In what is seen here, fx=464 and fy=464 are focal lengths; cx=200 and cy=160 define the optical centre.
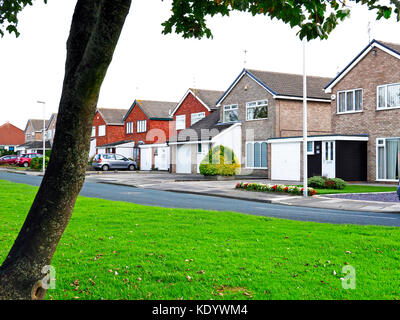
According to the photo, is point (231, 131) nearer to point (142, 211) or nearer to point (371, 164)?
point (371, 164)

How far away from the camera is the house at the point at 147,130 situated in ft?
170

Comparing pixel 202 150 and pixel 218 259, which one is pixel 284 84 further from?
pixel 218 259

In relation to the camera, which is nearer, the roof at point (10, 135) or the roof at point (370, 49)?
the roof at point (370, 49)

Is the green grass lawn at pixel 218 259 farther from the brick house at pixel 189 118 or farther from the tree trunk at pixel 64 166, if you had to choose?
the brick house at pixel 189 118

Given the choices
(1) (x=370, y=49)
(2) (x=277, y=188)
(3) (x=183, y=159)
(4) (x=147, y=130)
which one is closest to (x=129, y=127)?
(4) (x=147, y=130)

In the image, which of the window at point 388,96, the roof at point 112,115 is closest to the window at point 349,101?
the window at point 388,96

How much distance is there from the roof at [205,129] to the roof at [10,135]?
266 feet

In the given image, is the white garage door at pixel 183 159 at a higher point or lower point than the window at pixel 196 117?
lower

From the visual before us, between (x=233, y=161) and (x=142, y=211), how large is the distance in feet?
69.2

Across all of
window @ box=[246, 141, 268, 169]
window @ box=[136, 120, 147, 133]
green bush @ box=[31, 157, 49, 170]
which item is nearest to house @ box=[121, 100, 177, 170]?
window @ box=[136, 120, 147, 133]

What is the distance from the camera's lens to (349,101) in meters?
29.7
